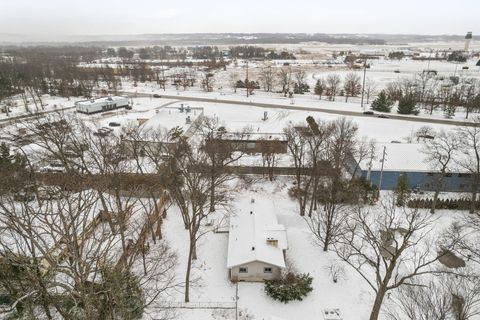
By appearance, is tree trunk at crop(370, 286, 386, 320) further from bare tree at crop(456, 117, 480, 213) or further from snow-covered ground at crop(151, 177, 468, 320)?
bare tree at crop(456, 117, 480, 213)

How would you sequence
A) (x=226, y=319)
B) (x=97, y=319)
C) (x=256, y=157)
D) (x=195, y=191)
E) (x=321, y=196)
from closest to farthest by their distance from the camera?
(x=97, y=319) < (x=226, y=319) < (x=195, y=191) < (x=321, y=196) < (x=256, y=157)

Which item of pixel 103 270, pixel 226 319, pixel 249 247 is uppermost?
pixel 103 270

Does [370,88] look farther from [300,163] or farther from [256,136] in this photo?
[300,163]

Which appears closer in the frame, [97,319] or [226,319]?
[97,319]

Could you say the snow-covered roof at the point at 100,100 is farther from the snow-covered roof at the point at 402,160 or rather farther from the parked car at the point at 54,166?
the snow-covered roof at the point at 402,160

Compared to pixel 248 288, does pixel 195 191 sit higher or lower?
higher

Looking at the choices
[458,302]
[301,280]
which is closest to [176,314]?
[301,280]

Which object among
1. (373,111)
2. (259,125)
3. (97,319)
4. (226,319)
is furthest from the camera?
(373,111)

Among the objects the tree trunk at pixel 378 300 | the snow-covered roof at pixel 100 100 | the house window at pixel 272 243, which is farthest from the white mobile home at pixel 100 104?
the tree trunk at pixel 378 300

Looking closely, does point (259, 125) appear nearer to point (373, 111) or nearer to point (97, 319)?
point (373, 111)
